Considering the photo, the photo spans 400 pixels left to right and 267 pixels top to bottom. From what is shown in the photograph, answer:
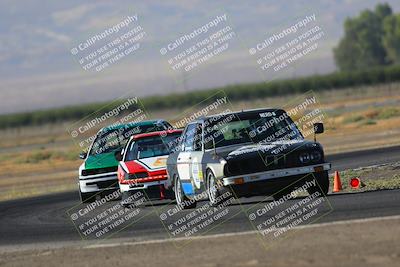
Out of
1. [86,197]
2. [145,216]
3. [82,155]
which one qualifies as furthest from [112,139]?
[145,216]

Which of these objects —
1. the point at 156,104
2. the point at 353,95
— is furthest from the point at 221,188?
the point at 353,95

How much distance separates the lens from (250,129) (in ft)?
58.2

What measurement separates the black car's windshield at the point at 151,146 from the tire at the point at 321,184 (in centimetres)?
421

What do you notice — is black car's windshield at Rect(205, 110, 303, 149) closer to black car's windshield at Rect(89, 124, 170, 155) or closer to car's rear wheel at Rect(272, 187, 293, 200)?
car's rear wheel at Rect(272, 187, 293, 200)

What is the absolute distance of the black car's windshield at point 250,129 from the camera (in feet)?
57.5

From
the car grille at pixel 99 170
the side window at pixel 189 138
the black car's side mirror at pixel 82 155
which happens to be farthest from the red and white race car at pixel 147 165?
the black car's side mirror at pixel 82 155

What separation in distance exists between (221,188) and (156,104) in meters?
92.0

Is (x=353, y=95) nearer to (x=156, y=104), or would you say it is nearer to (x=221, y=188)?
(x=156, y=104)

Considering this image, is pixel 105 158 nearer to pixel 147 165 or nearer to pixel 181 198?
pixel 147 165

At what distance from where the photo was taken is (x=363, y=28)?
190 metres

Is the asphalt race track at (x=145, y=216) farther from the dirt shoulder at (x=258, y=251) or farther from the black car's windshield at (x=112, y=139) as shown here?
the black car's windshield at (x=112, y=139)

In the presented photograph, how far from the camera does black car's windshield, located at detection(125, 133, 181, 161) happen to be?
20.9m

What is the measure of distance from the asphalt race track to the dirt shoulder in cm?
109

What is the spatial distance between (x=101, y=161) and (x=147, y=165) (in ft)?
10.1
